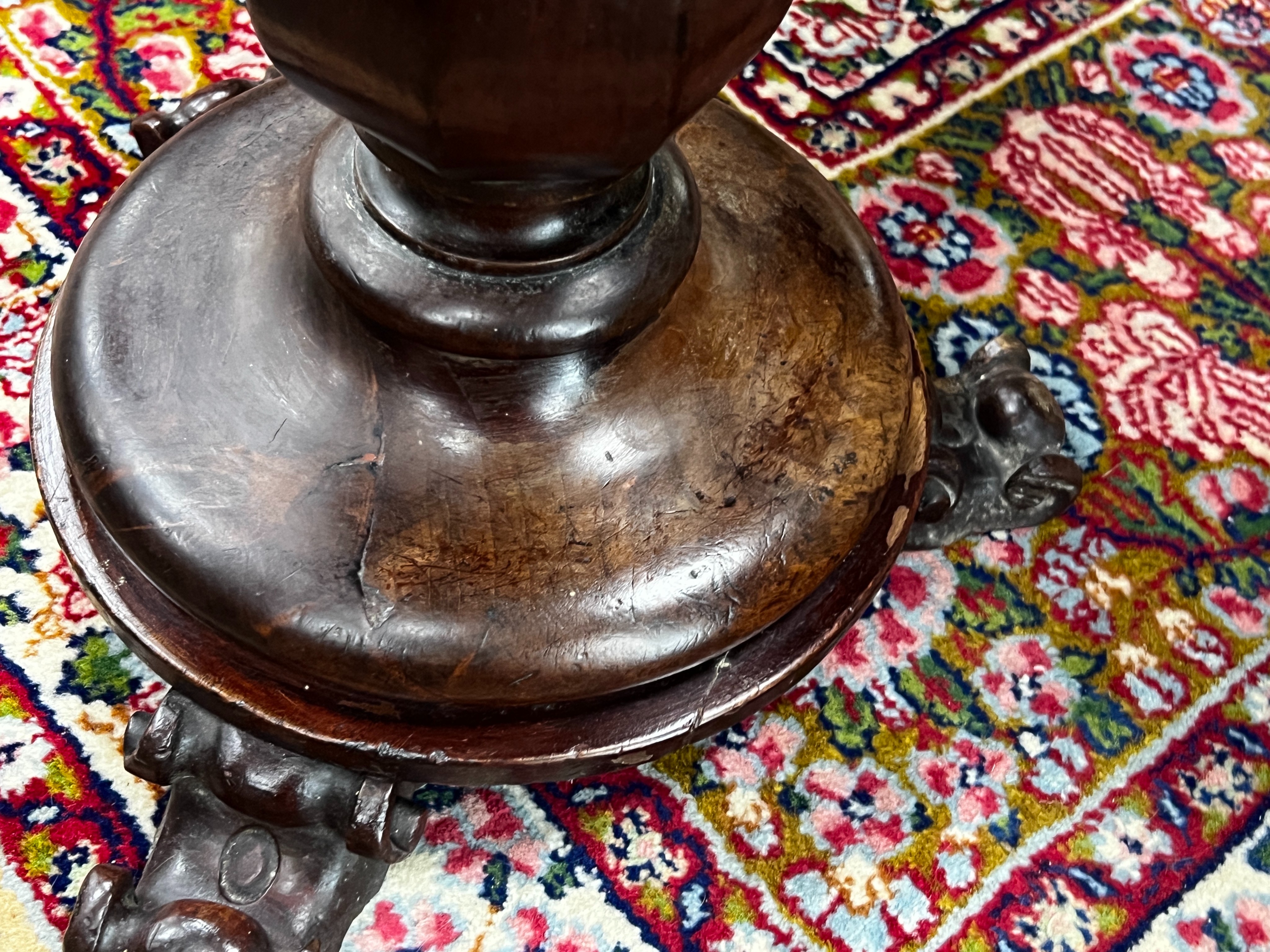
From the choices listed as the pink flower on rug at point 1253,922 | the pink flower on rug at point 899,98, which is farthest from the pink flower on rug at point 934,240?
the pink flower on rug at point 1253,922

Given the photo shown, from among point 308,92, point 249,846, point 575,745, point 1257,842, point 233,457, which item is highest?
point 308,92

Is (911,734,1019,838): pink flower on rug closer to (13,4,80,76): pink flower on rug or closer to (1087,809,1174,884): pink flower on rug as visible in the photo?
(1087,809,1174,884): pink flower on rug

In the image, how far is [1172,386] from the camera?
118cm

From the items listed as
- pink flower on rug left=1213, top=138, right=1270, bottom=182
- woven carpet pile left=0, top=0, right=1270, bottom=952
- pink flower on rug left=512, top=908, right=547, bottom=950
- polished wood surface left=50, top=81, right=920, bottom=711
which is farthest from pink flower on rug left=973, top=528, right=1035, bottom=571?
pink flower on rug left=1213, top=138, right=1270, bottom=182

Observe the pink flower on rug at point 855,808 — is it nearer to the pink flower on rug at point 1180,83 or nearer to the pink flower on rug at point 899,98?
the pink flower on rug at point 899,98

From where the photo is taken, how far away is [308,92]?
0.50 m

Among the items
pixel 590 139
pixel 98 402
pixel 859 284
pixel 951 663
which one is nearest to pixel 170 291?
pixel 98 402

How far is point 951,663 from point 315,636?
2.01ft

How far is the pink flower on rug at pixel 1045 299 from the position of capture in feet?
3.97

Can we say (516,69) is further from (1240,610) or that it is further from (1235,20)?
(1235,20)

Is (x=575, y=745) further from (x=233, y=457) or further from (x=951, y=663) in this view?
(x=951, y=663)

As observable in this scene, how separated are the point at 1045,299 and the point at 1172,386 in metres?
0.16

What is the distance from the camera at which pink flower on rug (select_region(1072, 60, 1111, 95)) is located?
1.42m

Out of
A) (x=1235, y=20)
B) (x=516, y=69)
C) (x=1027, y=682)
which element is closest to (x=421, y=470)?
(x=516, y=69)
